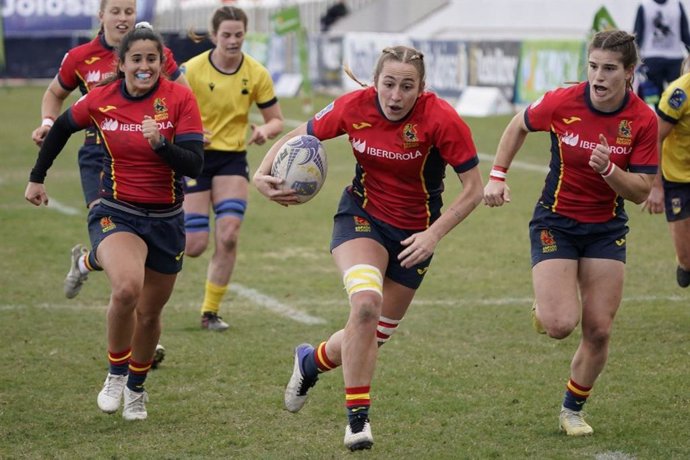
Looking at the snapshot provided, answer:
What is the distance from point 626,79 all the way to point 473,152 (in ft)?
2.81

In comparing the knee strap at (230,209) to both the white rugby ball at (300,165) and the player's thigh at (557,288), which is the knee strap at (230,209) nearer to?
the white rugby ball at (300,165)

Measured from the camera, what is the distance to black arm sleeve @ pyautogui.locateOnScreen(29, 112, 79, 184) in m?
6.38

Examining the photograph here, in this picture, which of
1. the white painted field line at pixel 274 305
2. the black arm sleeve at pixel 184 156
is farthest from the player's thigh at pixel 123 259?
the white painted field line at pixel 274 305

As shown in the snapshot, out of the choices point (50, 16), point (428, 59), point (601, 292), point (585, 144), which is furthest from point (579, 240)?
point (50, 16)

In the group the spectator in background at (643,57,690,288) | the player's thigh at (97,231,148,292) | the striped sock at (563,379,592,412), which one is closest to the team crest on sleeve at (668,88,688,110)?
the spectator in background at (643,57,690,288)

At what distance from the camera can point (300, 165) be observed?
5.91 metres

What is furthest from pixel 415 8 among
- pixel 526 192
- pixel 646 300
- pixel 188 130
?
pixel 188 130

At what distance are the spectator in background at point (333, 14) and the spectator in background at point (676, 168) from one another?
31.6 m

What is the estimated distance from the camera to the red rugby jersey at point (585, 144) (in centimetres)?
591

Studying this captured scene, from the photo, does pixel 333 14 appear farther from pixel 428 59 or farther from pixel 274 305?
pixel 274 305

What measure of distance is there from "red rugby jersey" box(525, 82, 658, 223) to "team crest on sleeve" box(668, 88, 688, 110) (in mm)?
1721

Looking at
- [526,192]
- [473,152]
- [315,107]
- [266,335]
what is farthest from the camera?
[315,107]

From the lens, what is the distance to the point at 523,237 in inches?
486

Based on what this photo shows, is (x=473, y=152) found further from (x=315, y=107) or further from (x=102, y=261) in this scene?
(x=315, y=107)
